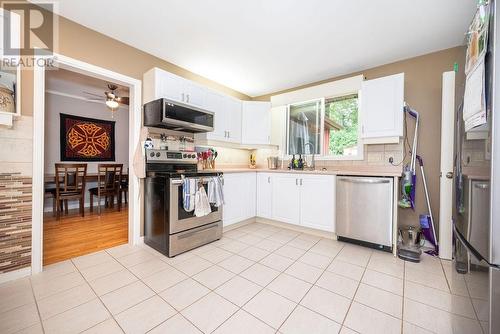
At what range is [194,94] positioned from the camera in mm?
2928

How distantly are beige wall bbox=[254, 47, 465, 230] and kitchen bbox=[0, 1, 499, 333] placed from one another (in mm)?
15

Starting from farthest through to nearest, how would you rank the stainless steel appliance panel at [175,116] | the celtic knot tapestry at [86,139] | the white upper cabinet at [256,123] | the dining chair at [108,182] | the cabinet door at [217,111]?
the celtic knot tapestry at [86,139] < the dining chair at [108,182] < the white upper cabinet at [256,123] < the cabinet door at [217,111] < the stainless steel appliance panel at [175,116]

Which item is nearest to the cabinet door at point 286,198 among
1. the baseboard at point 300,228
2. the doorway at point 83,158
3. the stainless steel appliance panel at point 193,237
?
the baseboard at point 300,228

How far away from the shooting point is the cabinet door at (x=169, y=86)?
2506mm

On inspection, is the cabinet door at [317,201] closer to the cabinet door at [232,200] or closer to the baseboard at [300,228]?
the baseboard at [300,228]

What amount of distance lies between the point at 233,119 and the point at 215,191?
59.9 inches

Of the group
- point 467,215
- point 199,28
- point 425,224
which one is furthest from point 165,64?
point 425,224

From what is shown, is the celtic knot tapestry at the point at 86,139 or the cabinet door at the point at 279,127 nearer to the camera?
the cabinet door at the point at 279,127

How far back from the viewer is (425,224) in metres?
2.45

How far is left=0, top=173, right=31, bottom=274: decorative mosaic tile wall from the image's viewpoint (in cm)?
A: 171

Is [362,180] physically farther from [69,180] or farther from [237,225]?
[69,180]

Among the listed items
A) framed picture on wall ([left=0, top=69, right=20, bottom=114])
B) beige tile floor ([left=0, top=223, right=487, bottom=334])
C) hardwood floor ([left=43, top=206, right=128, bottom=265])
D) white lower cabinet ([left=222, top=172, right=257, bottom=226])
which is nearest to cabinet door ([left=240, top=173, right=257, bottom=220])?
white lower cabinet ([left=222, top=172, right=257, bottom=226])

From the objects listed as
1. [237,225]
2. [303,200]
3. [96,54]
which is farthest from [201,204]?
[96,54]

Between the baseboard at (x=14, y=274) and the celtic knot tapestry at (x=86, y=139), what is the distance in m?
3.57
